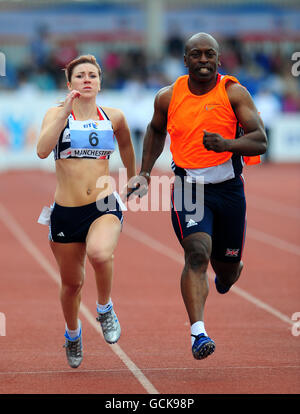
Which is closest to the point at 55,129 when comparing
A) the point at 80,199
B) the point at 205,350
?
the point at 80,199

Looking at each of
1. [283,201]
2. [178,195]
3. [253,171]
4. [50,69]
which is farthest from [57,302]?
[50,69]

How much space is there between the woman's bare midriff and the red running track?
115 centimetres

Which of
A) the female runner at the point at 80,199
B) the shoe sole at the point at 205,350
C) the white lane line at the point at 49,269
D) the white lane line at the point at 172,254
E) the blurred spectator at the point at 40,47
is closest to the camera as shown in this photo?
the shoe sole at the point at 205,350

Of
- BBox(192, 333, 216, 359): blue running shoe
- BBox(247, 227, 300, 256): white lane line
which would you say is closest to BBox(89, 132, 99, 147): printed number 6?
BBox(192, 333, 216, 359): blue running shoe

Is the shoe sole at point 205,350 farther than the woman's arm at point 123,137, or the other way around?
the woman's arm at point 123,137

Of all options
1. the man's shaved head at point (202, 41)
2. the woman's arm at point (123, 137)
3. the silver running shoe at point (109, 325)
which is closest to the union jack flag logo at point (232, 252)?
the woman's arm at point (123, 137)

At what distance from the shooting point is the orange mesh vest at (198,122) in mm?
6426

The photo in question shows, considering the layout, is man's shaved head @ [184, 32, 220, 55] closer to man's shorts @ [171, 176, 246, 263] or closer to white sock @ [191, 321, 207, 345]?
man's shorts @ [171, 176, 246, 263]

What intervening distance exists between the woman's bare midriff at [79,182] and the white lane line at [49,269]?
3.89ft

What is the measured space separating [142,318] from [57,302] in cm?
104

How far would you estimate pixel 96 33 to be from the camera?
32312 mm

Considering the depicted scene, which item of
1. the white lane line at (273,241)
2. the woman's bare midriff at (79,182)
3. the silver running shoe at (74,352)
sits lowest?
the white lane line at (273,241)

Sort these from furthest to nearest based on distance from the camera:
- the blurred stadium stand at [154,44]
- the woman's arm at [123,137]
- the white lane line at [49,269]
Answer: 1. the blurred stadium stand at [154,44]
2. the woman's arm at [123,137]
3. the white lane line at [49,269]

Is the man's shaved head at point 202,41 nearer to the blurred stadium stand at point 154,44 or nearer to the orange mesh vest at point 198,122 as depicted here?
the orange mesh vest at point 198,122
